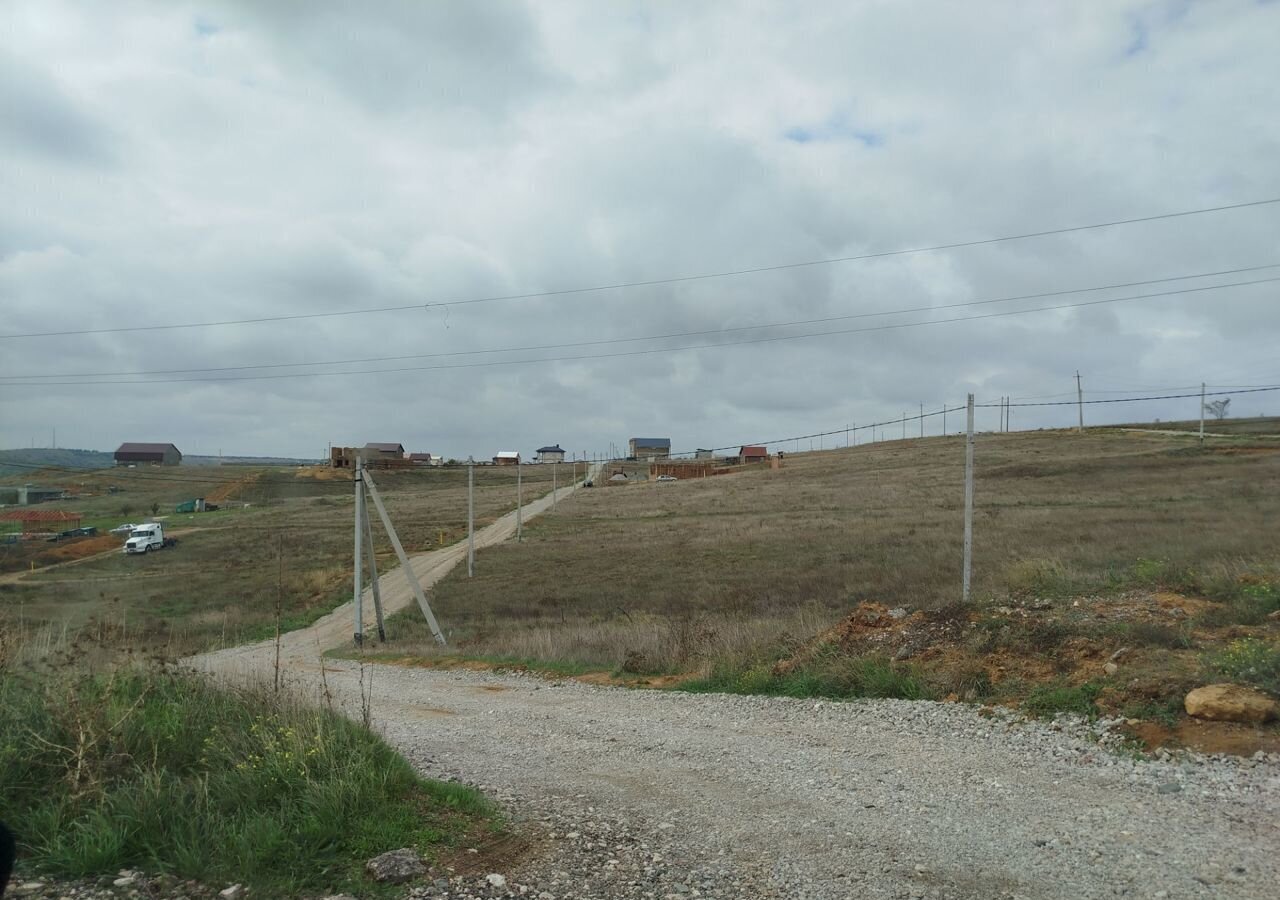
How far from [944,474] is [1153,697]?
54.9 metres

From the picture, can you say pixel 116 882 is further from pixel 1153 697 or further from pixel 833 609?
pixel 833 609

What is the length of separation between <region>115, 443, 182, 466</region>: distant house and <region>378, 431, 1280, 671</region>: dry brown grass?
15.4m

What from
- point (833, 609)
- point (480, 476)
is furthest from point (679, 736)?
point (480, 476)

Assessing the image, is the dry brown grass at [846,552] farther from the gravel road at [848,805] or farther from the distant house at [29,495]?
the distant house at [29,495]

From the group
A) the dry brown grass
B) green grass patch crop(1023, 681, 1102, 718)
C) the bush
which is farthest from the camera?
the dry brown grass

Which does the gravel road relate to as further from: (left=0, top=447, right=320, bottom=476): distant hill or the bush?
(left=0, top=447, right=320, bottom=476): distant hill

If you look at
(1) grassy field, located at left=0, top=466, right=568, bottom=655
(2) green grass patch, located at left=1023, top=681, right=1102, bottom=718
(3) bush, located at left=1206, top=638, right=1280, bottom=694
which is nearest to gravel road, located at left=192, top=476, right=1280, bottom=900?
(2) green grass patch, located at left=1023, top=681, right=1102, bottom=718

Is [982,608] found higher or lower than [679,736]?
higher

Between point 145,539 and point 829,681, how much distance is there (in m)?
33.2

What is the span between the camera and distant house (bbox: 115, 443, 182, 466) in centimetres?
3816

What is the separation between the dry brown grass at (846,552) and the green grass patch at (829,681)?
1353mm

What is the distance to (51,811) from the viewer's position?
481 cm

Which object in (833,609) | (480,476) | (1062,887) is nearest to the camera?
(1062,887)

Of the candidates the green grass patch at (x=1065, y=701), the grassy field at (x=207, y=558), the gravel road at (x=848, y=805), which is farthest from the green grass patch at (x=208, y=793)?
the green grass patch at (x=1065, y=701)
